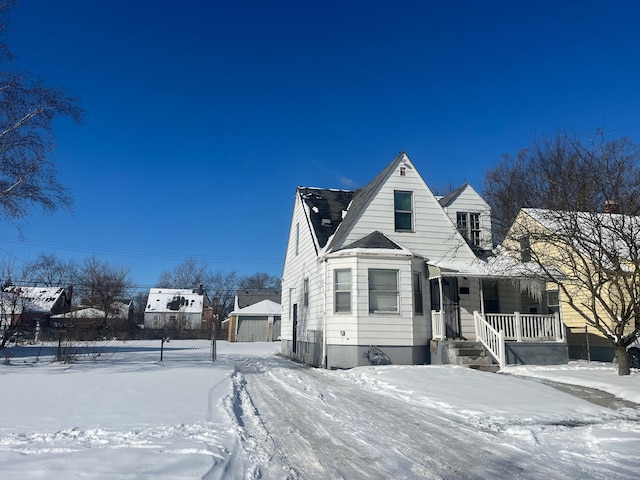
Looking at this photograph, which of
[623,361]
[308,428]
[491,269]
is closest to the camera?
[308,428]

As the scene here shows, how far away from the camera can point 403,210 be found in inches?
627

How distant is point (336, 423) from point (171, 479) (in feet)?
10.7

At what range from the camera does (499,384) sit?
9781 millimetres

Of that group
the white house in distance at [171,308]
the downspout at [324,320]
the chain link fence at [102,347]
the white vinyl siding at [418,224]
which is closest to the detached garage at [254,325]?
the chain link fence at [102,347]

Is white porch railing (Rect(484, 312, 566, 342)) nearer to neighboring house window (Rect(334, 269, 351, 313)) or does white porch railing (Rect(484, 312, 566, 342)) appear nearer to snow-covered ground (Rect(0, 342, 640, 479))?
snow-covered ground (Rect(0, 342, 640, 479))

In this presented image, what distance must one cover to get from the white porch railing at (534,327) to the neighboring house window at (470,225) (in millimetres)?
3984

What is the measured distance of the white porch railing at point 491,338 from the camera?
42.0 feet

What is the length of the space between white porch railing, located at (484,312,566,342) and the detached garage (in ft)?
93.5

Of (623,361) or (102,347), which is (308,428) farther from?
(102,347)

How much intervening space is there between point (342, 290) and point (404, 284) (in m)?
1.96

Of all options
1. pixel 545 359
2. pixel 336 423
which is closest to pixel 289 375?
pixel 336 423

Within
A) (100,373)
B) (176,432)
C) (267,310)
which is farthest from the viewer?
(267,310)

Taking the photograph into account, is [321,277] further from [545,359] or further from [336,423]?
[336,423]

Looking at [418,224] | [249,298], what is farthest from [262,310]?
[418,224]
